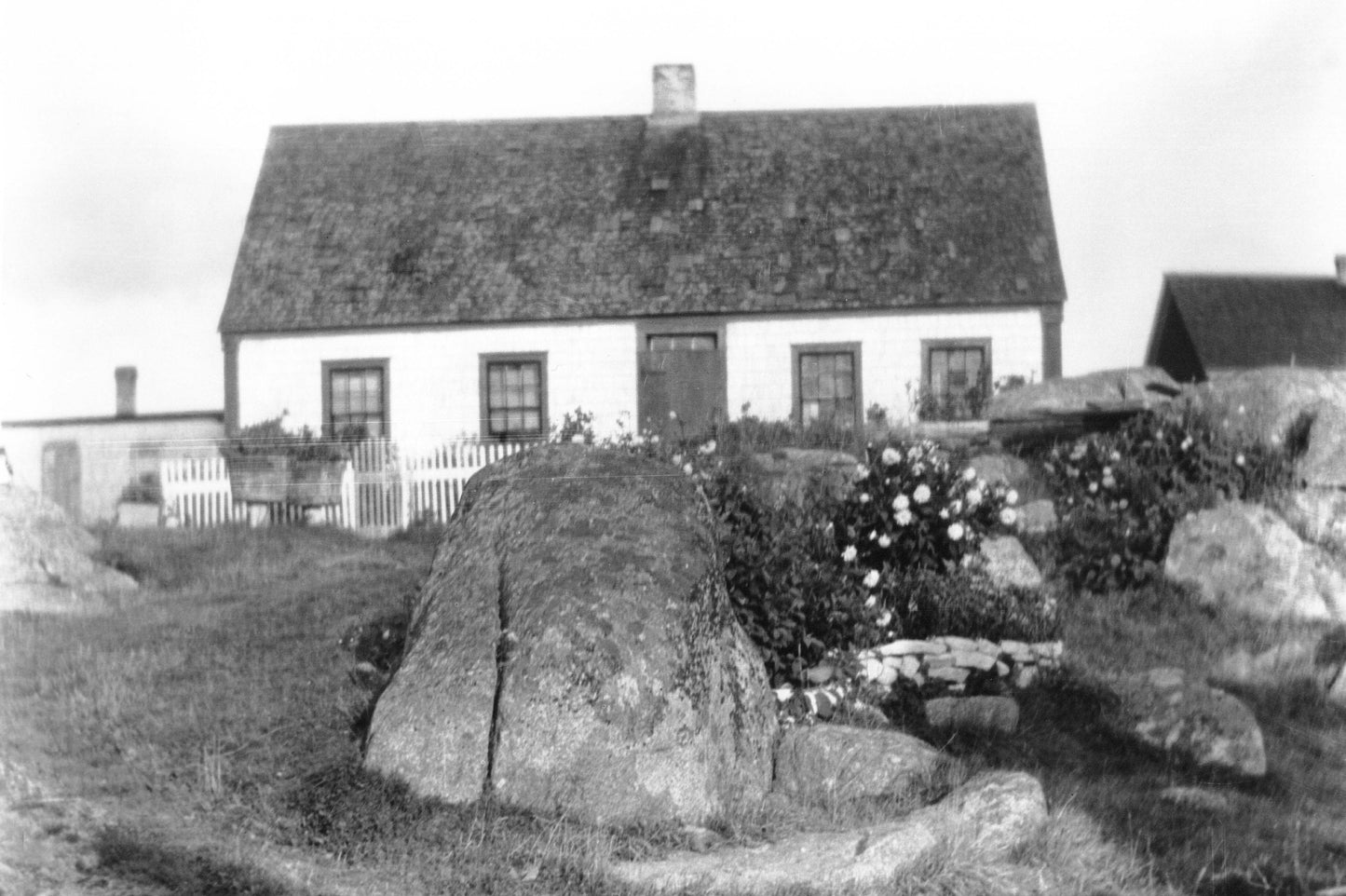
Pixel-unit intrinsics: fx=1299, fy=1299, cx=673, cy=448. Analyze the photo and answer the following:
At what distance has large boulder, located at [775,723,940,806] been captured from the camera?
577cm

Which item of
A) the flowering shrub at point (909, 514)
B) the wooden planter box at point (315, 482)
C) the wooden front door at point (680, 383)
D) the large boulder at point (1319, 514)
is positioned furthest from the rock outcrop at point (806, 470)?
the large boulder at point (1319, 514)

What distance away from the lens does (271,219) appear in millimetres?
7309

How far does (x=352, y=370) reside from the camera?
7418 mm

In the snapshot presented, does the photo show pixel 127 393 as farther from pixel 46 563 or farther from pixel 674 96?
pixel 674 96

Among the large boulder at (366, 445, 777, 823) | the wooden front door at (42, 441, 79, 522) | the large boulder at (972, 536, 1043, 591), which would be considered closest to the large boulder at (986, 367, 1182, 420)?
the large boulder at (972, 536, 1043, 591)

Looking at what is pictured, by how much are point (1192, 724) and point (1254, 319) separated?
2.50 m

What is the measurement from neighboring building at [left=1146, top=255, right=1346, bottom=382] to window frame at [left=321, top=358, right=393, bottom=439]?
14.1ft

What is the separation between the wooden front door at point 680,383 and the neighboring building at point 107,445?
8.14ft

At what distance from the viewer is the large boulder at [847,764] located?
18.9 ft

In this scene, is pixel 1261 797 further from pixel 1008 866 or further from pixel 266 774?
pixel 266 774

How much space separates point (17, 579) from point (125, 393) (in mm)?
2663

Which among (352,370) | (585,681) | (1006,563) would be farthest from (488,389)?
(1006,563)

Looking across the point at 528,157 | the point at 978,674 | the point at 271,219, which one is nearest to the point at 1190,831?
the point at 978,674

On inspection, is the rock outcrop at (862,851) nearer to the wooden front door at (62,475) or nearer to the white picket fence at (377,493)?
the white picket fence at (377,493)
